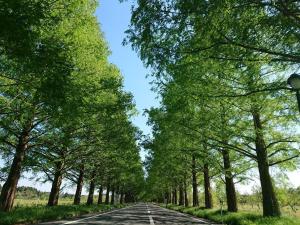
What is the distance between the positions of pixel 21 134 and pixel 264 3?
48.5ft

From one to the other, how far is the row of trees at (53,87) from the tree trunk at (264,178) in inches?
281

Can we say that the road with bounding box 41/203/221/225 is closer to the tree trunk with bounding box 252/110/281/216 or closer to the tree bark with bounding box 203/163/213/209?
the tree trunk with bounding box 252/110/281/216

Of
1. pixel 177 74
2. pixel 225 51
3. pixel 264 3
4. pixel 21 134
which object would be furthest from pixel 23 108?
pixel 264 3

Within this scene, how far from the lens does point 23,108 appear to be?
14203 mm

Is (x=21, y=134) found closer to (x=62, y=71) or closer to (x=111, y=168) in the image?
(x=62, y=71)

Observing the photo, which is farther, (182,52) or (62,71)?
(62,71)

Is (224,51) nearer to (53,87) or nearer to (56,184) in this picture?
(53,87)

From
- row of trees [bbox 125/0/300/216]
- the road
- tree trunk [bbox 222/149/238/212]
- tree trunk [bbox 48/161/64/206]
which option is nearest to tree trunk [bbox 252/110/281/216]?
row of trees [bbox 125/0/300/216]

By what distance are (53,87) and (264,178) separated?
41.0 feet

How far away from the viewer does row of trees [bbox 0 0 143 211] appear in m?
9.23

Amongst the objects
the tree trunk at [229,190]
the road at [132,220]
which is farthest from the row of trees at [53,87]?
the tree trunk at [229,190]

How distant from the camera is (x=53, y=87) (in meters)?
10.1

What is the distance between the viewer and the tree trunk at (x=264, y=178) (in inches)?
678

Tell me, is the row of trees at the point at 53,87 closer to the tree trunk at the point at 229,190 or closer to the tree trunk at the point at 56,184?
the tree trunk at the point at 56,184
